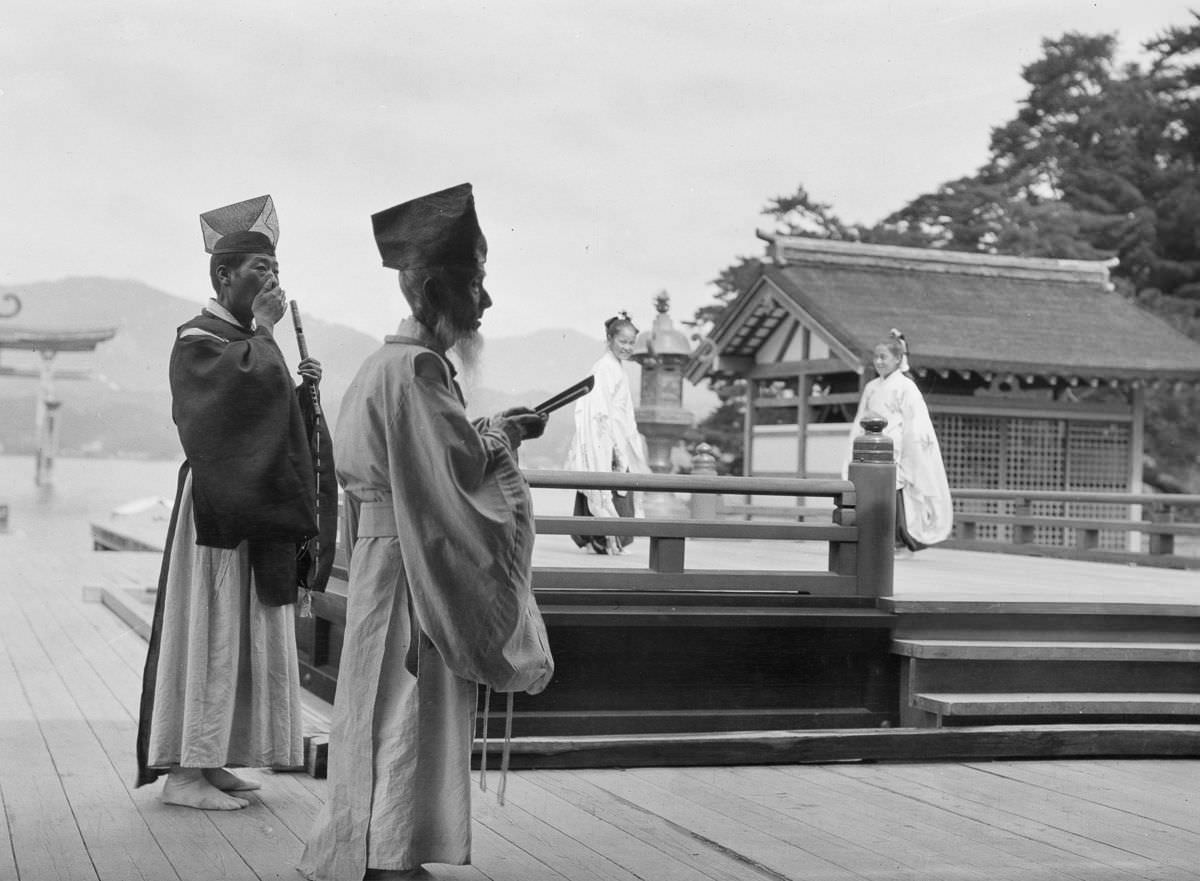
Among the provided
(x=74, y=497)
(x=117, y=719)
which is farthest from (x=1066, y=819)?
(x=74, y=497)

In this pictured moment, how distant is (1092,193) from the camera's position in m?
19.6

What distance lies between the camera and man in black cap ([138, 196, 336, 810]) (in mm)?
3824

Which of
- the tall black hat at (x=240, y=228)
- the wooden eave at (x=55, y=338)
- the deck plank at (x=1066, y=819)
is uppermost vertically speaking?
the wooden eave at (x=55, y=338)

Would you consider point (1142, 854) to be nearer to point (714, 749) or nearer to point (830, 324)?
point (714, 749)

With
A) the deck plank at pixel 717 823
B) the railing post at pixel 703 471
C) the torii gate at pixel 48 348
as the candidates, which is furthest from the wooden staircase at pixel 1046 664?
the torii gate at pixel 48 348

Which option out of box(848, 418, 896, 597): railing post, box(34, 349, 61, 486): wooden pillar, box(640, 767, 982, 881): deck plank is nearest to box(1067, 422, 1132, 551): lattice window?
box(848, 418, 896, 597): railing post

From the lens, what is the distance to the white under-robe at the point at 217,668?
381 centimetres

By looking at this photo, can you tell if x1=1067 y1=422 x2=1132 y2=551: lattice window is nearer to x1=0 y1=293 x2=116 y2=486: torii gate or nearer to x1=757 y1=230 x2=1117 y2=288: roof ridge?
x1=757 y1=230 x2=1117 y2=288: roof ridge

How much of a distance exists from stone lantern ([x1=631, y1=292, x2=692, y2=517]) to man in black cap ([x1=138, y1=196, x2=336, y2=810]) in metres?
7.53

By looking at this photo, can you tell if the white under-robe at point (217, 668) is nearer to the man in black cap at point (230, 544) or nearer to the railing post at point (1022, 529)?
the man in black cap at point (230, 544)

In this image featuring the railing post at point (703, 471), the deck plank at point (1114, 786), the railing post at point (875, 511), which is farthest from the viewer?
the railing post at point (703, 471)

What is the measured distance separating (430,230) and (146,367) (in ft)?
61.6

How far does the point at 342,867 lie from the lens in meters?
3.01

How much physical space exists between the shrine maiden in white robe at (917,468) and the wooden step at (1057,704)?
2.94 m
